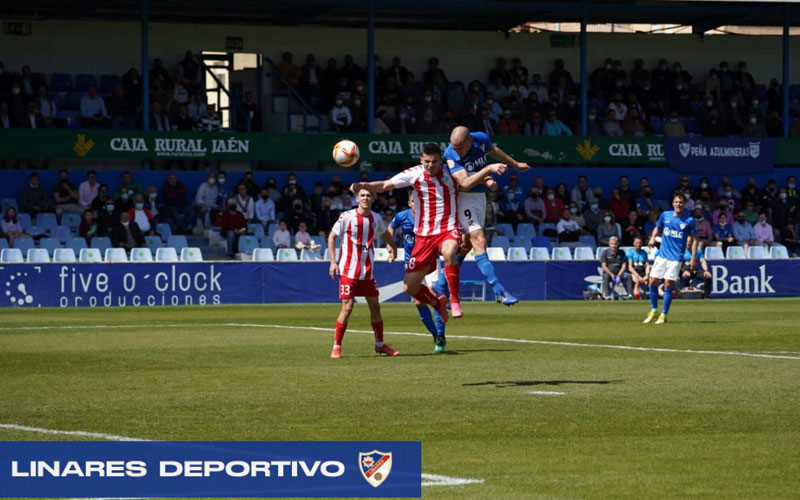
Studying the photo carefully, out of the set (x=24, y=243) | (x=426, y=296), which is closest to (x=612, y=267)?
(x=24, y=243)

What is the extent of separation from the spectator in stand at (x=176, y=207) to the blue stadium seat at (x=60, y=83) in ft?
16.4

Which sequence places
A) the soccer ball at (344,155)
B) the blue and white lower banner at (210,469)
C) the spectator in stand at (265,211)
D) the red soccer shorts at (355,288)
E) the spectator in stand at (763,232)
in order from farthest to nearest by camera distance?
the spectator in stand at (763,232) < the spectator in stand at (265,211) < the red soccer shorts at (355,288) < the soccer ball at (344,155) < the blue and white lower banner at (210,469)

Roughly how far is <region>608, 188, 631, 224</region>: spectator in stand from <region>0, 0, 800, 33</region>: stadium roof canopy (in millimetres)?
5969

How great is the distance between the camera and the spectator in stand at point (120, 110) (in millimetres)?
35750

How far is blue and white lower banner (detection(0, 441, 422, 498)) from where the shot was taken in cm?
738

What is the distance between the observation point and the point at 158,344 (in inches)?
723

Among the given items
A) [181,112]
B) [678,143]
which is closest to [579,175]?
[678,143]

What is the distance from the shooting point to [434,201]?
45.3ft

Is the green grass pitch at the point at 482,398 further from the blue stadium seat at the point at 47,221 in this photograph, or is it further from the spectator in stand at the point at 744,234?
the spectator in stand at the point at 744,234

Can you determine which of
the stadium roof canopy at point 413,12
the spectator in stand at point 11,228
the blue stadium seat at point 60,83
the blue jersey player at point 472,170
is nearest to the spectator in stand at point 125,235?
the spectator in stand at point 11,228

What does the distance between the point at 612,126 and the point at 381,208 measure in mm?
9427

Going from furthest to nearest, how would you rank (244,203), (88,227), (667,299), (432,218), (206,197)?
1. (206,197)
2. (244,203)
3. (88,227)
4. (667,299)
5. (432,218)

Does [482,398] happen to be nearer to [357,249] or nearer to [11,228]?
[357,249]

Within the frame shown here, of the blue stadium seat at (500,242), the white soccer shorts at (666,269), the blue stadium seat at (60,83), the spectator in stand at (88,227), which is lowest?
the white soccer shorts at (666,269)
